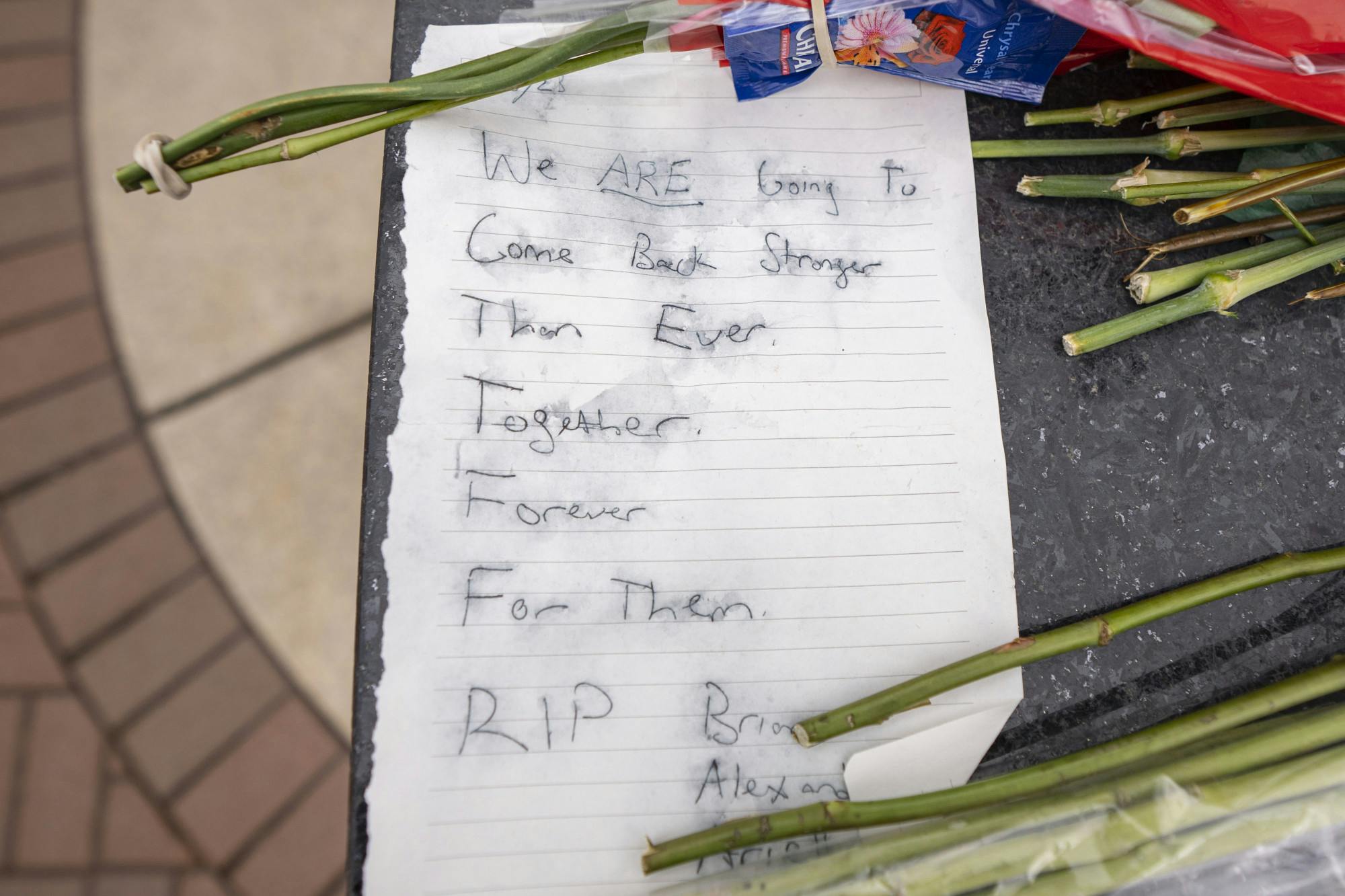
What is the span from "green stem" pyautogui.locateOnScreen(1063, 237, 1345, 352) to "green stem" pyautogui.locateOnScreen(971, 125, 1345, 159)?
0.08m

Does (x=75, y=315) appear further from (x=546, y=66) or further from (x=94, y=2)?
(x=546, y=66)

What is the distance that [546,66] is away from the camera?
0.55 meters

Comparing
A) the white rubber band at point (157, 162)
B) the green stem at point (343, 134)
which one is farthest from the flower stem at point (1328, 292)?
the white rubber band at point (157, 162)

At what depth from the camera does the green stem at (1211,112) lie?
0.59m

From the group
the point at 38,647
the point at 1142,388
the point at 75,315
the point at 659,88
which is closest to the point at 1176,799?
the point at 1142,388

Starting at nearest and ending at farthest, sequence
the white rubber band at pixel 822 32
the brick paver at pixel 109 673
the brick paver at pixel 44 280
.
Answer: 1. the white rubber band at pixel 822 32
2. the brick paver at pixel 109 673
3. the brick paver at pixel 44 280

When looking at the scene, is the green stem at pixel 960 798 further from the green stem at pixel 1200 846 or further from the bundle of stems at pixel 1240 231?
the bundle of stems at pixel 1240 231

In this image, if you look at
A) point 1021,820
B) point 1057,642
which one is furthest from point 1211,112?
point 1021,820

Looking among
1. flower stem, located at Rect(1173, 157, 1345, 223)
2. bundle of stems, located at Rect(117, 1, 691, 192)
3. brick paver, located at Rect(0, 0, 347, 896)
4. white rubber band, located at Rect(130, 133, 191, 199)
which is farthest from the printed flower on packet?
brick paver, located at Rect(0, 0, 347, 896)

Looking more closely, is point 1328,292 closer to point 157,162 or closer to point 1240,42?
point 1240,42

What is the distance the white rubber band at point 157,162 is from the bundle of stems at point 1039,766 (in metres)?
0.49

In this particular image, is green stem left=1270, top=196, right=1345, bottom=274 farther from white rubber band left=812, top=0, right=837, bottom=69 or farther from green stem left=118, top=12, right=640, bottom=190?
green stem left=118, top=12, right=640, bottom=190

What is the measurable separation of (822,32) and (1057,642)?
16.0 inches

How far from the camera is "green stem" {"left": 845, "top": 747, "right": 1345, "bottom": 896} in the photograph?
449mm
